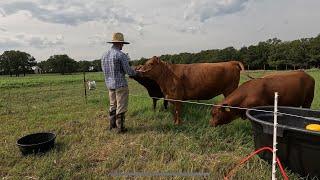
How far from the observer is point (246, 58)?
290 ft

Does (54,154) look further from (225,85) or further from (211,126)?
(225,85)

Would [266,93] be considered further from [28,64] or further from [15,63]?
[28,64]

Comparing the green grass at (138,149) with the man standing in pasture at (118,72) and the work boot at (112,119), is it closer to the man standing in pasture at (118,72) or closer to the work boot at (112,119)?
the work boot at (112,119)

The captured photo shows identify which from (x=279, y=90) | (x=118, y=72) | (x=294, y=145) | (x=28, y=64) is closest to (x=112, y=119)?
(x=118, y=72)

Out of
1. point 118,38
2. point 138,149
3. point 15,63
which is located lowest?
point 138,149

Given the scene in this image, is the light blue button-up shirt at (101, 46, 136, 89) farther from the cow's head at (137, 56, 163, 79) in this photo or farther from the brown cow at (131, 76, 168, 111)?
the brown cow at (131, 76, 168, 111)

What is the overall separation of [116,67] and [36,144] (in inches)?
95.9

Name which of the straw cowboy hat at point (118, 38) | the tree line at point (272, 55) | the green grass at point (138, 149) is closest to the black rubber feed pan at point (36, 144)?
the green grass at point (138, 149)

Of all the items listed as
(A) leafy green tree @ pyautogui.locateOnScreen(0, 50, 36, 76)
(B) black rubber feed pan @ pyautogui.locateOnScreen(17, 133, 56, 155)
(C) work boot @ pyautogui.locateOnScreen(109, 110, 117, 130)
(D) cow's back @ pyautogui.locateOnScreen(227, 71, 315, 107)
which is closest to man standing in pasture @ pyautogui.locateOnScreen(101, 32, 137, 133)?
(C) work boot @ pyautogui.locateOnScreen(109, 110, 117, 130)

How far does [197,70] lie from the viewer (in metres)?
8.82

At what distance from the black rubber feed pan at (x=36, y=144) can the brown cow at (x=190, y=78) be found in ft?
9.13

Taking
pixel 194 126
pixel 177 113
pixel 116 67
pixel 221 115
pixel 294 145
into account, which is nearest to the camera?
pixel 294 145

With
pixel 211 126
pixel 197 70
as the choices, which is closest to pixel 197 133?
pixel 211 126

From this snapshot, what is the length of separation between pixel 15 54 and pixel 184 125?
383ft
